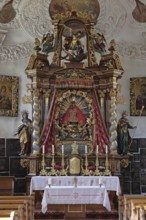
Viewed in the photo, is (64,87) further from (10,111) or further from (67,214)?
(67,214)

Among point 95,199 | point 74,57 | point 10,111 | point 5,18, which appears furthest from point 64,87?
point 95,199

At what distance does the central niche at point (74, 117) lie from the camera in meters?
13.6

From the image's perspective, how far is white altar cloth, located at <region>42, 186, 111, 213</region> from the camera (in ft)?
33.5

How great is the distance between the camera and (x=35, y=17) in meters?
15.7

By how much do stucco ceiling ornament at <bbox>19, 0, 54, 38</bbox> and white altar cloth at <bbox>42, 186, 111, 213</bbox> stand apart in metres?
6.92

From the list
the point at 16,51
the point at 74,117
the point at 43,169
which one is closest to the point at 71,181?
the point at 43,169

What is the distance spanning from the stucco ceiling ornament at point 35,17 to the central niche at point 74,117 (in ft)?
9.96

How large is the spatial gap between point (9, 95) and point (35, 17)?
108 inches

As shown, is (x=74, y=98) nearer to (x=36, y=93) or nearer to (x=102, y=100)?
(x=102, y=100)

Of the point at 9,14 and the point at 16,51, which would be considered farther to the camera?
the point at 16,51

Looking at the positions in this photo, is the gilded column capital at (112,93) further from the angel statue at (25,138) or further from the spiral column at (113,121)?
the angel statue at (25,138)

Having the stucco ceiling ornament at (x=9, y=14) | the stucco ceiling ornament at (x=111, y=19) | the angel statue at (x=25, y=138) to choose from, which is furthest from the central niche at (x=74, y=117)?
the stucco ceiling ornament at (x=9, y=14)

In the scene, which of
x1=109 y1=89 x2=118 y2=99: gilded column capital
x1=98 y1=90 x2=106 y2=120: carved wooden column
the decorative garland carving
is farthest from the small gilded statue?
the decorative garland carving

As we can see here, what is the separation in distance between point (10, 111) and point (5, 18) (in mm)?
2958
